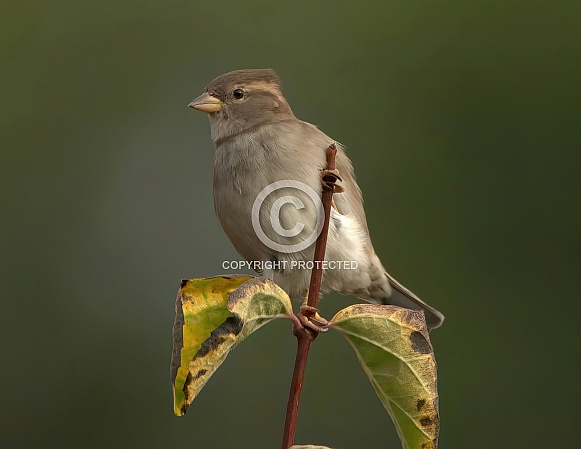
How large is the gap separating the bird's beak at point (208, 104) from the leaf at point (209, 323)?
1.80 metres

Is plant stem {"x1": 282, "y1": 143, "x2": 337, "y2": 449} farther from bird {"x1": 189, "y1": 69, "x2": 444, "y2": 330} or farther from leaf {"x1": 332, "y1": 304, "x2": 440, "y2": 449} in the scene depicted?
bird {"x1": 189, "y1": 69, "x2": 444, "y2": 330}

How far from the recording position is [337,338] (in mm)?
4691

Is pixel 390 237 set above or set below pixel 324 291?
above

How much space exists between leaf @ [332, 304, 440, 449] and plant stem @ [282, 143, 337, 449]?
6 centimetres

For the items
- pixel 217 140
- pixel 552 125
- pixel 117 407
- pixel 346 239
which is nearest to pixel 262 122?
pixel 217 140

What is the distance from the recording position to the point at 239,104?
333 cm

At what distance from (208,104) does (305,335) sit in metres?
1.92

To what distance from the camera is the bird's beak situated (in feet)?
10.9

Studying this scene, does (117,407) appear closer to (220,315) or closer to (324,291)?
(324,291)

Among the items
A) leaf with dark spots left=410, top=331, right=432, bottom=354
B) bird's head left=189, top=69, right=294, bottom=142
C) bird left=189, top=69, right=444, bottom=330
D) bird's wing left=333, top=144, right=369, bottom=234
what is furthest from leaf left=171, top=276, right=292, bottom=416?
bird's head left=189, top=69, right=294, bottom=142

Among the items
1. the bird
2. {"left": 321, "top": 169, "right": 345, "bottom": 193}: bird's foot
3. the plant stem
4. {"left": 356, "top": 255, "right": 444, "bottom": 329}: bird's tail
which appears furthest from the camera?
{"left": 356, "top": 255, "right": 444, "bottom": 329}: bird's tail

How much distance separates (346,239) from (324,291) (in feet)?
1.17

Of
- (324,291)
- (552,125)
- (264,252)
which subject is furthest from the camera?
(552,125)

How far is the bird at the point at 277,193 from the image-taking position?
2723mm
